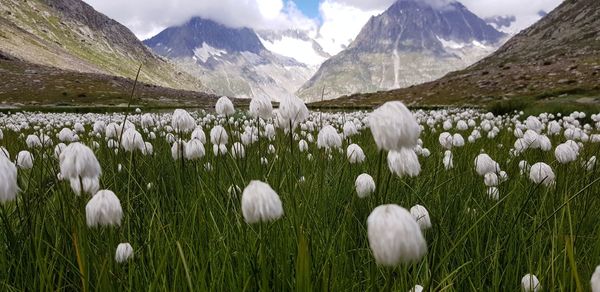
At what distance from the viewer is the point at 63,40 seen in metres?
153

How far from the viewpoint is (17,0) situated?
158 meters

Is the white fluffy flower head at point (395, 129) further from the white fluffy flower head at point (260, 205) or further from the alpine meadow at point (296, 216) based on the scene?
the white fluffy flower head at point (260, 205)

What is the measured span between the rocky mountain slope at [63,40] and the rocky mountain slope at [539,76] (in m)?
85.4

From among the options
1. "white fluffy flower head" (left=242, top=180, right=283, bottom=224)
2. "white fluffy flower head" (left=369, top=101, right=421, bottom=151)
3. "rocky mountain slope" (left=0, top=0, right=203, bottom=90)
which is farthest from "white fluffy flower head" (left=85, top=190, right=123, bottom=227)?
"rocky mountain slope" (left=0, top=0, right=203, bottom=90)

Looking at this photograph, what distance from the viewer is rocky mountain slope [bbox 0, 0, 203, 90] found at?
343ft

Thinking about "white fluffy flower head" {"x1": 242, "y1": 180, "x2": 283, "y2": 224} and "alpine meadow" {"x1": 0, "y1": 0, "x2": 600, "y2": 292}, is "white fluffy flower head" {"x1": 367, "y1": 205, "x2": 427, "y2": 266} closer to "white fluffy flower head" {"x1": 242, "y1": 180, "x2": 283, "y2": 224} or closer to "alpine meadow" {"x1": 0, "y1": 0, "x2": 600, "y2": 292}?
"alpine meadow" {"x1": 0, "y1": 0, "x2": 600, "y2": 292}

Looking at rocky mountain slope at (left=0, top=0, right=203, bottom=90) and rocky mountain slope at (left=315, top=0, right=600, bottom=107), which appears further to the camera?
rocky mountain slope at (left=0, top=0, right=203, bottom=90)

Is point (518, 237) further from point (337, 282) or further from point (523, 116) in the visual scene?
point (523, 116)

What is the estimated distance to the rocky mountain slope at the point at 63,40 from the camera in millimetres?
104688

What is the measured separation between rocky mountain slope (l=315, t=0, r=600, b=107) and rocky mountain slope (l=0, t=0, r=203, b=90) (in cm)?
8537

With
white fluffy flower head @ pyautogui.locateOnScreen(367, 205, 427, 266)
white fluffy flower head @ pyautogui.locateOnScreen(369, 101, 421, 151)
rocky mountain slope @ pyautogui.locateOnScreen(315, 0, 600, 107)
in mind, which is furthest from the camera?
rocky mountain slope @ pyautogui.locateOnScreen(315, 0, 600, 107)

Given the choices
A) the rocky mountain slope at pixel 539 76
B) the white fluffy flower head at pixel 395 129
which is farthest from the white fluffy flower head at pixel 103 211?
the rocky mountain slope at pixel 539 76

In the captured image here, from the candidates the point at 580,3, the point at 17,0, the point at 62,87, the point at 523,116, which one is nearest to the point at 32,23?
the point at 17,0

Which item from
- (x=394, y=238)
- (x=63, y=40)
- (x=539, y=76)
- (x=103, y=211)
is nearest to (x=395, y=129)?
(x=394, y=238)
